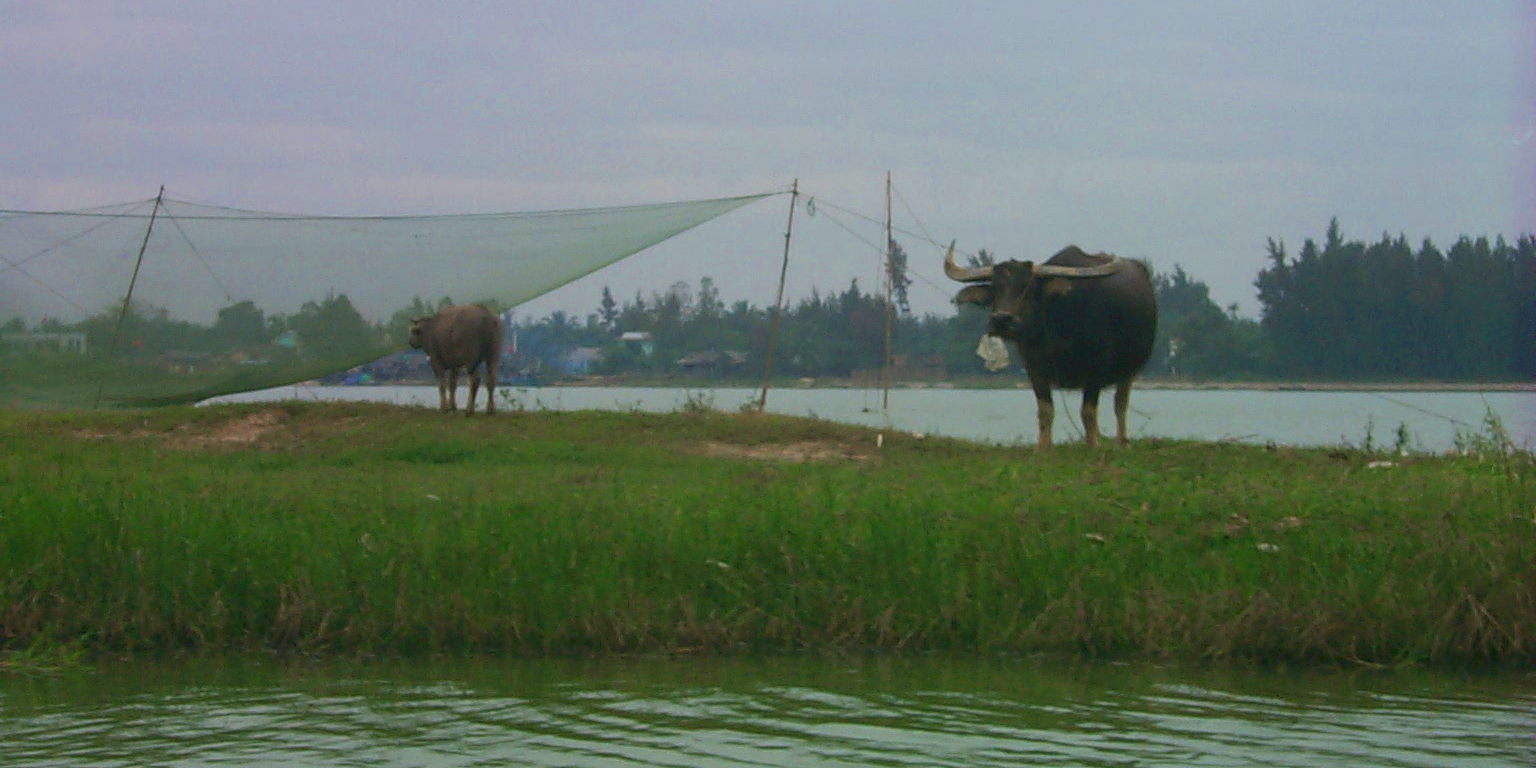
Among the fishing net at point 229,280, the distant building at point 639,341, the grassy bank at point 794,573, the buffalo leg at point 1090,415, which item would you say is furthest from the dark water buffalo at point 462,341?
the grassy bank at point 794,573

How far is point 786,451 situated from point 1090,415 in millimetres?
2369

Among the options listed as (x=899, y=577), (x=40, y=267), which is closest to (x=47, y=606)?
(x=899, y=577)

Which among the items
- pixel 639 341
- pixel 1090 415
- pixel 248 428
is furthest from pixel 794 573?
pixel 639 341

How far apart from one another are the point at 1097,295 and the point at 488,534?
6760 mm

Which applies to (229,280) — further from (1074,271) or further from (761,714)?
(761,714)

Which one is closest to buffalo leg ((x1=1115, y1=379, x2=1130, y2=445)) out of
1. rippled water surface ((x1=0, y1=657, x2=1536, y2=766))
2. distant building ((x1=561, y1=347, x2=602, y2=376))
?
rippled water surface ((x1=0, y1=657, x2=1536, y2=766))

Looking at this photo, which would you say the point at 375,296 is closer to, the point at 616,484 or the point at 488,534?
the point at 616,484

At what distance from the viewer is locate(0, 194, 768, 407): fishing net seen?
14.0 metres

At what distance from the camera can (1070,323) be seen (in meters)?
13.2

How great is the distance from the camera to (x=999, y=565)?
25.2ft

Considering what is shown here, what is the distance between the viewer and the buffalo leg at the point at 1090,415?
1304 centimetres

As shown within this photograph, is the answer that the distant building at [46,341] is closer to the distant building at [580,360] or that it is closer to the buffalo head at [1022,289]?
the buffalo head at [1022,289]

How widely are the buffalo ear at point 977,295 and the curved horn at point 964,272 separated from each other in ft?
0.26

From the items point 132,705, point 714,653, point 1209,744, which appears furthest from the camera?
point 714,653
